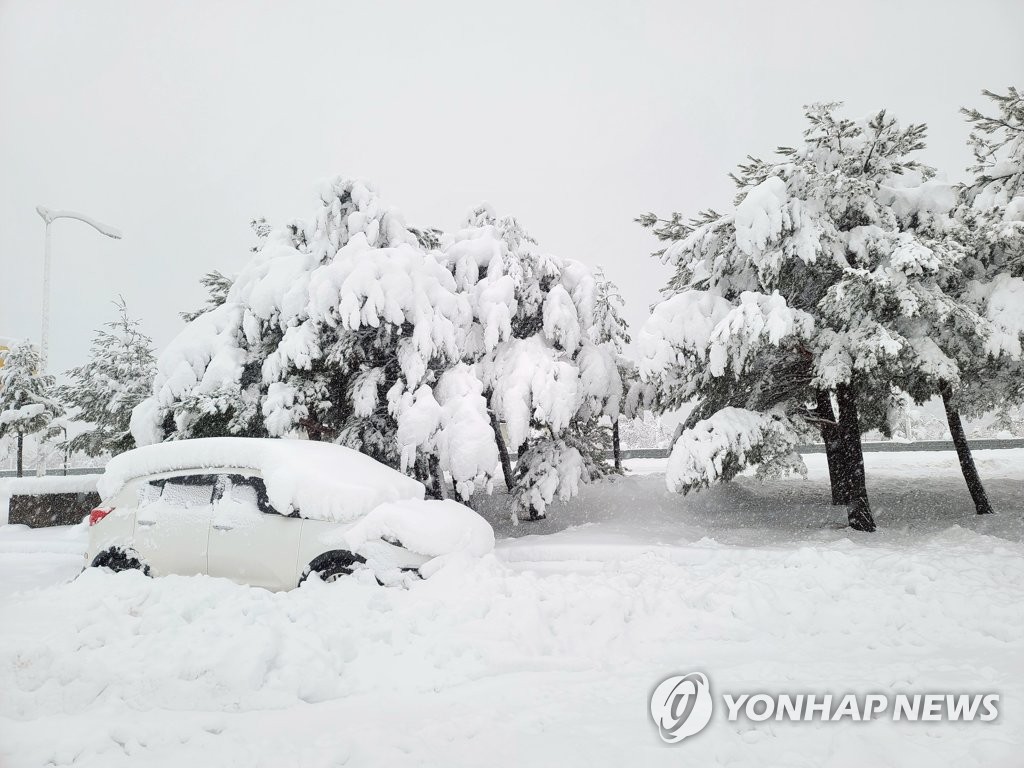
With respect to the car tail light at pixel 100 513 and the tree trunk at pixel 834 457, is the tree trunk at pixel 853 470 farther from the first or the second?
the car tail light at pixel 100 513

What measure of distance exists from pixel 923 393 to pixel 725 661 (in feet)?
30.2

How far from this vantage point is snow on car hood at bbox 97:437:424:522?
20.7 feet

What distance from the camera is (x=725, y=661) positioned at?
4602 millimetres

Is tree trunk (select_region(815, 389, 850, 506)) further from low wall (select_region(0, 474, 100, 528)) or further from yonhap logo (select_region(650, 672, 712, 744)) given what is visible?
low wall (select_region(0, 474, 100, 528))

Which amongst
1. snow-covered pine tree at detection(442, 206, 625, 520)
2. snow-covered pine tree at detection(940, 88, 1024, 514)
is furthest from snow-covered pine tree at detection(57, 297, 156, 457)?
snow-covered pine tree at detection(940, 88, 1024, 514)

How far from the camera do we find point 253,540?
622 centimetres

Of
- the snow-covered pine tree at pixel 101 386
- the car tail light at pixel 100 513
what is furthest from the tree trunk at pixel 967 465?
the snow-covered pine tree at pixel 101 386

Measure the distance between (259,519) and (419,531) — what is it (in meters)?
1.64

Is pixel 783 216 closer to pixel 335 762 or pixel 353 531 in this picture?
pixel 353 531

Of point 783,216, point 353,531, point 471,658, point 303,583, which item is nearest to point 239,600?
point 303,583

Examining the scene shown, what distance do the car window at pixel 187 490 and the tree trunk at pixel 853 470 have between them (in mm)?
10150

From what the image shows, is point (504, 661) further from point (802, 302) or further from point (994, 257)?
point (994, 257)

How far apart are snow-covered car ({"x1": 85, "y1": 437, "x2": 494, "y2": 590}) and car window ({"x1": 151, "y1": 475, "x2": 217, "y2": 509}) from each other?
11mm

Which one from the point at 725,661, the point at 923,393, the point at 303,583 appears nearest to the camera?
the point at 725,661
